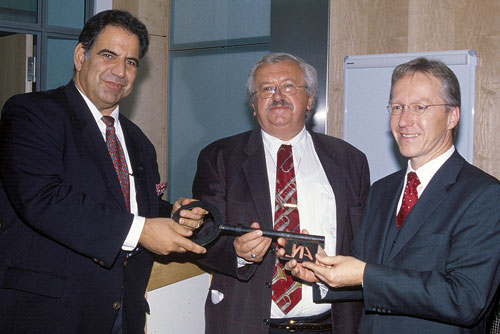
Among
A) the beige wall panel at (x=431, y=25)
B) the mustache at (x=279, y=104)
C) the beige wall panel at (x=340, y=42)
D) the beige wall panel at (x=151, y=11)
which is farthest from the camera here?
the beige wall panel at (x=151, y=11)

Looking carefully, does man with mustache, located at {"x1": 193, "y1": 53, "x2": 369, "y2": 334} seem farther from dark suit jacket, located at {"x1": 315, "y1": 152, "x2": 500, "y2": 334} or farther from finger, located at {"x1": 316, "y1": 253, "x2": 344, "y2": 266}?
dark suit jacket, located at {"x1": 315, "y1": 152, "x2": 500, "y2": 334}

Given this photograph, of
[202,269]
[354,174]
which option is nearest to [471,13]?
[354,174]

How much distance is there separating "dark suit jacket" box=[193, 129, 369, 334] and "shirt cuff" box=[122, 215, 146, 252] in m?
0.44

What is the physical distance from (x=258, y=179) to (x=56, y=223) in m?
0.94

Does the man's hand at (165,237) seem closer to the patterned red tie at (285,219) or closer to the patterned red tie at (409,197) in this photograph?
the patterned red tie at (285,219)

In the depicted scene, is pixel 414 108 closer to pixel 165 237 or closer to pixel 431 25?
pixel 165 237

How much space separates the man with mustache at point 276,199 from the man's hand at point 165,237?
24cm

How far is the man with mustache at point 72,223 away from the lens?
1.88 metres

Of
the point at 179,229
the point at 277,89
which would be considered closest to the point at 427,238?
the point at 179,229

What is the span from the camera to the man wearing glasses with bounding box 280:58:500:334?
1693 millimetres

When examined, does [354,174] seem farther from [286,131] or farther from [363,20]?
[363,20]

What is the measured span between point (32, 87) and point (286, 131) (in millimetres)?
4119

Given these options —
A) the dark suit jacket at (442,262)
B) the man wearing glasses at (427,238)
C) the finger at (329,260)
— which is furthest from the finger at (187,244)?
the dark suit jacket at (442,262)

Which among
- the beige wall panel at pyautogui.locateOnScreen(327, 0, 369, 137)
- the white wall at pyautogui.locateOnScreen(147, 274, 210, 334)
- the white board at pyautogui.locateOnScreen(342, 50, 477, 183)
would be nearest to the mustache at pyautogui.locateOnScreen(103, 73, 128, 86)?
the white wall at pyautogui.locateOnScreen(147, 274, 210, 334)
